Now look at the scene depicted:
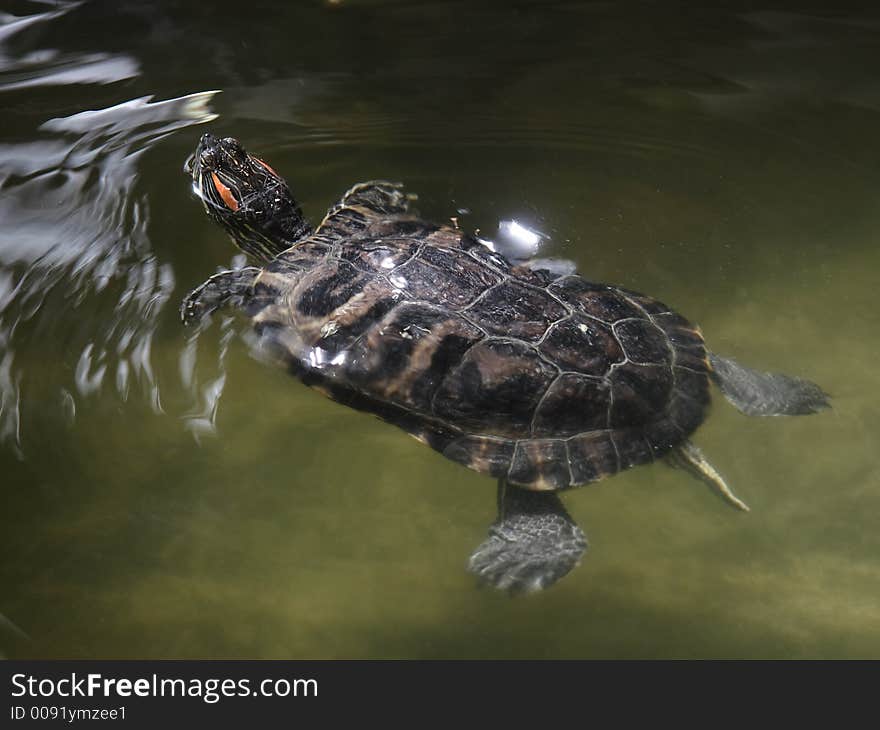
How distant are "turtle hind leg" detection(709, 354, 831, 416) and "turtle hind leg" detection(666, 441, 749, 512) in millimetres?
299

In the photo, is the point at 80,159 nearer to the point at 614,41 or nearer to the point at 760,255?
the point at 614,41

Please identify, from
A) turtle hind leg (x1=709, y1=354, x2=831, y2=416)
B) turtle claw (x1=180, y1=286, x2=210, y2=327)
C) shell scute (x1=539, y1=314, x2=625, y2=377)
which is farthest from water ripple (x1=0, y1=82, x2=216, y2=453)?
turtle hind leg (x1=709, y1=354, x2=831, y2=416)

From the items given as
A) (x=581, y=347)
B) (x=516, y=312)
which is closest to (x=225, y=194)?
(x=516, y=312)

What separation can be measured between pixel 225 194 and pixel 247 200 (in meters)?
0.12

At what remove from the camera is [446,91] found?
3381mm

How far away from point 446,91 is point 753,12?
1.61 meters

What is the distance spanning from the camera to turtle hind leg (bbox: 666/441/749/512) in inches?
86.2

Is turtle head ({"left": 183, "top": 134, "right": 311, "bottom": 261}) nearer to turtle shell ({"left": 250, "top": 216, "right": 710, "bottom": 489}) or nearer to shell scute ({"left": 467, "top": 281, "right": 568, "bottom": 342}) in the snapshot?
turtle shell ({"left": 250, "top": 216, "right": 710, "bottom": 489})

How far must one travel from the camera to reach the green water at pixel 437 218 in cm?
210

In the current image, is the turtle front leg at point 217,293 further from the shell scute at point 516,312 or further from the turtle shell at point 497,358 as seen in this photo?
the shell scute at point 516,312

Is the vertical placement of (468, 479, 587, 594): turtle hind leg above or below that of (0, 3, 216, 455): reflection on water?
below

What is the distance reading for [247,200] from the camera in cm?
269

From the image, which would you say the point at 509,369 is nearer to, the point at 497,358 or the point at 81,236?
the point at 497,358
